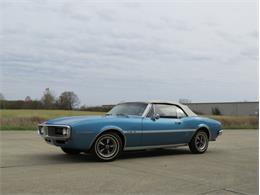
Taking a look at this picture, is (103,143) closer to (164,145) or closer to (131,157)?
(131,157)

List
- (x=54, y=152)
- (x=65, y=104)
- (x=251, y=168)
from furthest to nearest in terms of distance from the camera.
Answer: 1. (x=65, y=104)
2. (x=54, y=152)
3. (x=251, y=168)

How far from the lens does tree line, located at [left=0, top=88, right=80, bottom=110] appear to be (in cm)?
6644

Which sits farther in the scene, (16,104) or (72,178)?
(16,104)

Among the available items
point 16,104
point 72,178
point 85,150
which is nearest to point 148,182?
point 72,178

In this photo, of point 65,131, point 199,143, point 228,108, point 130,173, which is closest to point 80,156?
point 65,131

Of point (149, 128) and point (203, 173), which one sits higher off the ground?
point (149, 128)

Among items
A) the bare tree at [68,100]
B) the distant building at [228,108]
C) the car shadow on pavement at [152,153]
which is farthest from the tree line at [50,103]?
the car shadow on pavement at [152,153]

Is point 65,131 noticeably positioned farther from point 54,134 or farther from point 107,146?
point 107,146

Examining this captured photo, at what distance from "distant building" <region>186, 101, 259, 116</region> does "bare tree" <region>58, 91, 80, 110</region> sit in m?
24.0

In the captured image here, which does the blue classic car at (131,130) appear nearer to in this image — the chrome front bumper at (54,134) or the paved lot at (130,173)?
the chrome front bumper at (54,134)

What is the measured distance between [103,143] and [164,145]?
1.96 metres

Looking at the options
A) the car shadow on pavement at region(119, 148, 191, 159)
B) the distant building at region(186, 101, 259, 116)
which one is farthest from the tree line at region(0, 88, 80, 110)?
the car shadow on pavement at region(119, 148, 191, 159)

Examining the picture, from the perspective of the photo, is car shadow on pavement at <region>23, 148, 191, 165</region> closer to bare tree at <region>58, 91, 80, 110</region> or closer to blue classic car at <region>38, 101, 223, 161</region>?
blue classic car at <region>38, 101, 223, 161</region>

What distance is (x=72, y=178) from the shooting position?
765 centimetres
